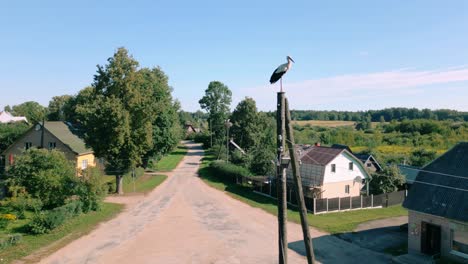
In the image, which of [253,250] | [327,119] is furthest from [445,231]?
[327,119]

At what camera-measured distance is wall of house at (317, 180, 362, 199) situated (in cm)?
3256

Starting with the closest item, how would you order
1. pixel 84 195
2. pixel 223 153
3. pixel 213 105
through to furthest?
pixel 84 195 → pixel 223 153 → pixel 213 105

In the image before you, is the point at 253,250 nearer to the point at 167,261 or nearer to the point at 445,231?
the point at 167,261

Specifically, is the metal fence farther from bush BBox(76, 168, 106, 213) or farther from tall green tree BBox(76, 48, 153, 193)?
bush BBox(76, 168, 106, 213)

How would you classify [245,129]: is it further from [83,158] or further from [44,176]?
[44,176]

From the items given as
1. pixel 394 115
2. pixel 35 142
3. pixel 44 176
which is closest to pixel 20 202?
pixel 44 176

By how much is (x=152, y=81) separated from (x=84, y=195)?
60.5ft

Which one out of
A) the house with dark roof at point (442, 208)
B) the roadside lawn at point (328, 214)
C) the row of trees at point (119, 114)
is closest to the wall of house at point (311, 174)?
the roadside lawn at point (328, 214)

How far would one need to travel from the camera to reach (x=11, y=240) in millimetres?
20969

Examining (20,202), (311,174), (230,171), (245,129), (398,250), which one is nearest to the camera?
(398,250)

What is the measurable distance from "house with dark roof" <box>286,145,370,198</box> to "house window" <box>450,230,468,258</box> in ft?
46.8

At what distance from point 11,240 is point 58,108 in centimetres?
6574

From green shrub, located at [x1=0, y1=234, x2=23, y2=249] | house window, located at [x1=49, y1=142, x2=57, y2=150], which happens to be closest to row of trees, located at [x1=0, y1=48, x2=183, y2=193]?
house window, located at [x1=49, y1=142, x2=57, y2=150]

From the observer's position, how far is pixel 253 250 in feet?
68.4
